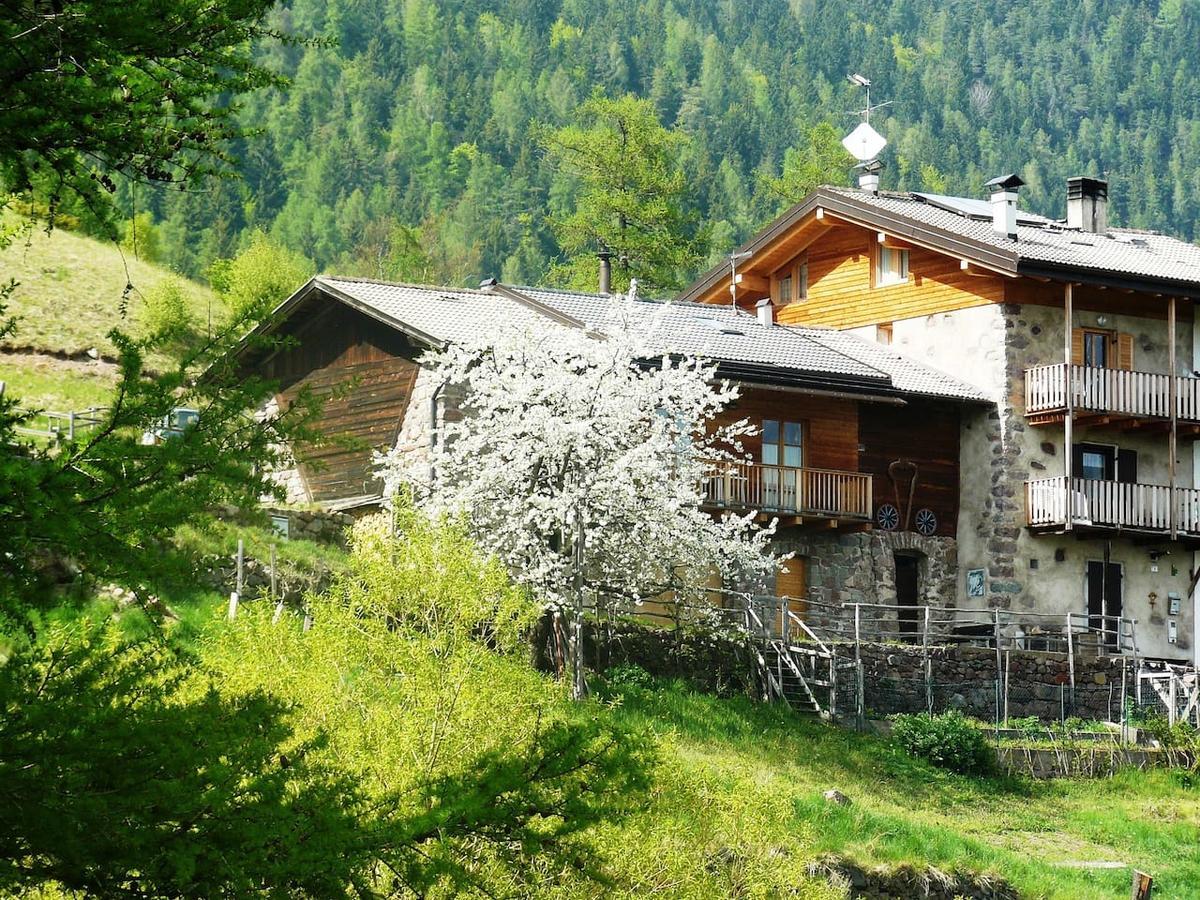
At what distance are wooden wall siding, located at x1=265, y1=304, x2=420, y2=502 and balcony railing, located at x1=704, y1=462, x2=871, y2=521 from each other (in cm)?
527

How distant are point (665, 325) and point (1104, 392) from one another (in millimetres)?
7936

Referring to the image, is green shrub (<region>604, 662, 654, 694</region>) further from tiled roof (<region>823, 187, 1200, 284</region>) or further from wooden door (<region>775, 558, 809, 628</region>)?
tiled roof (<region>823, 187, 1200, 284</region>)

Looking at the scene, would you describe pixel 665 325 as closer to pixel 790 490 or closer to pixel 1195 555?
pixel 790 490

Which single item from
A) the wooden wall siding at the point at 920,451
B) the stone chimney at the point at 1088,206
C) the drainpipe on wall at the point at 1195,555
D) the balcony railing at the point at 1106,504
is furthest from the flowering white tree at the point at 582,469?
the stone chimney at the point at 1088,206

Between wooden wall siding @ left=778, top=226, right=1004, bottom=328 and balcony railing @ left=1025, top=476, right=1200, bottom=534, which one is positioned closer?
balcony railing @ left=1025, top=476, right=1200, bottom=534

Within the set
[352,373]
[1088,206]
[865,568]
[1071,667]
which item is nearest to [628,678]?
[352,373]

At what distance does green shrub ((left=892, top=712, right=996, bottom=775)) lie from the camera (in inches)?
1038

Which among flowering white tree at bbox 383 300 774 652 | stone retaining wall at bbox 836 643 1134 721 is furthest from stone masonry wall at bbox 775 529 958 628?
flowering white tree at bbox 383 300 774 652

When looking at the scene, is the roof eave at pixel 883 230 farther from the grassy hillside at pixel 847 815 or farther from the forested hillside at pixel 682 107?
the forested hillside at pixel 682 107

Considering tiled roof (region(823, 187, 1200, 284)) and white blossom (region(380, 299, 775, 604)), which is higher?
tiled roof (region(823, 187, 1200, 284))

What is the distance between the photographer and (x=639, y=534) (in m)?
26.6

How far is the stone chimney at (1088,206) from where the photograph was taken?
3962 cm

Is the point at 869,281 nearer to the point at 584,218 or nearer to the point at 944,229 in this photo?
the point at 944,229

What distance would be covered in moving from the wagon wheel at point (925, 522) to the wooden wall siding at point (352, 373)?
969 cm
